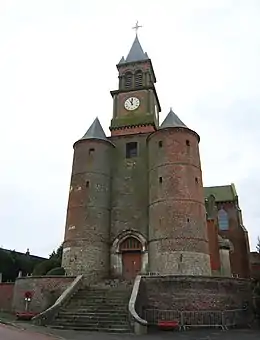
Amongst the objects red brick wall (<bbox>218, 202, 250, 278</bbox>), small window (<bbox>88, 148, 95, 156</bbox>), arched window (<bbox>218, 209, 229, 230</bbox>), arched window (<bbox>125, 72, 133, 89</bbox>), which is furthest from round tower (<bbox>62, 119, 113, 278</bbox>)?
arched window (<bbox>218, 209, 229, 230</bbox>)

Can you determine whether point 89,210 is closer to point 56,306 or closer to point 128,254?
point 128,254

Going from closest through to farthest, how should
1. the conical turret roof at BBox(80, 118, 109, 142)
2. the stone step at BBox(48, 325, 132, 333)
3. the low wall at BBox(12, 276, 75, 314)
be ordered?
the stone step at BBox(48, 325, 132, 333) < the low wall at BBox(12, 276, 75, 314) < the conical turret roof at BBox(80, 118, 109, 142)

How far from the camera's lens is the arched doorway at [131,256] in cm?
2766

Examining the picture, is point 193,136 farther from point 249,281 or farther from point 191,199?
point 249,281

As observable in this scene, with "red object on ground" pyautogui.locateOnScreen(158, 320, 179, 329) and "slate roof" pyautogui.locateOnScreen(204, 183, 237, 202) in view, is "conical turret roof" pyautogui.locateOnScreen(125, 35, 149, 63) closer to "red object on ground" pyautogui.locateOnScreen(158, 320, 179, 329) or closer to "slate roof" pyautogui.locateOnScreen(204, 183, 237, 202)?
"slate roof" pyautogui.locateOnScreen(204, 183, 237, 202)

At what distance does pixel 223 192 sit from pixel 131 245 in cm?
2210

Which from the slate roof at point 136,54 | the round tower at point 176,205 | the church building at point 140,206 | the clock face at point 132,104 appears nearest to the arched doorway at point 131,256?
the church building at point 140,206

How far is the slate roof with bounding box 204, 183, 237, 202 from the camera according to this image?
45.2m

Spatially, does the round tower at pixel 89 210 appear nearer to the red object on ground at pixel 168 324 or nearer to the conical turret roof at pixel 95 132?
the conical turret roof at pixel 95 132

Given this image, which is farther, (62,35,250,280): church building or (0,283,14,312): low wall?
(62,35,250,280): church building

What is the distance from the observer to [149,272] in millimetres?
26328

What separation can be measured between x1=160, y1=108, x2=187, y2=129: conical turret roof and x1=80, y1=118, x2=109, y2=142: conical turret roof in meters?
5.20

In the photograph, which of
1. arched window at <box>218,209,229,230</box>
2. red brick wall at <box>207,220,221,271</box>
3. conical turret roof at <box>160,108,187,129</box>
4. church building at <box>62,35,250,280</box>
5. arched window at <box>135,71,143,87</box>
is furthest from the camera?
arched window at <box>218,209,229,230</box>

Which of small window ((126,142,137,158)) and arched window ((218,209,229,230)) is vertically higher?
small window ((126,142,137,158))
